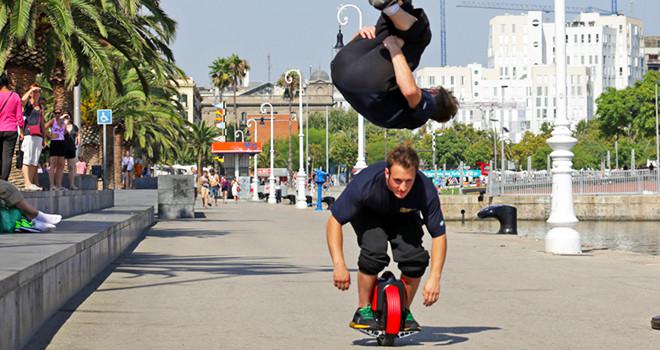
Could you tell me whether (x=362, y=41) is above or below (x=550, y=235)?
above

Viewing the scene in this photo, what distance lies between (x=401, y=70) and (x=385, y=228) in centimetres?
135

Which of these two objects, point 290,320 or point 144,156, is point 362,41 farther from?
point 144,156

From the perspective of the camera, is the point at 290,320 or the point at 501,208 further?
the point at 501,208

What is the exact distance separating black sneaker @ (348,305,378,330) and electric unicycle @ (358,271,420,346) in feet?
0.08

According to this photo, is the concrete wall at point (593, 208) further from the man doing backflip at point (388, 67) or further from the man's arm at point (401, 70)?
the man's arm at point (401, 70)

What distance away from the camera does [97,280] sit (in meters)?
12.7

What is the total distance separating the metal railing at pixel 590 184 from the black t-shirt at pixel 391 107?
59008 mm

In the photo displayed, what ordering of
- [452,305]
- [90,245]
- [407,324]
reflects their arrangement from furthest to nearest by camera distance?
[90,245], [452,305], [407,324]

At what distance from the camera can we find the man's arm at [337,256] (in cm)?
744

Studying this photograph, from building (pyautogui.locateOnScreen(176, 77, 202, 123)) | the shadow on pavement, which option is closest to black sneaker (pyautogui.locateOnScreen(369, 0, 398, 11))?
the shadow on pavement

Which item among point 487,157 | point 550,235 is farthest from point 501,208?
point 487,157

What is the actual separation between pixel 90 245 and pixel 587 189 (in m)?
58.7

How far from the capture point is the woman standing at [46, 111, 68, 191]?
2014cm

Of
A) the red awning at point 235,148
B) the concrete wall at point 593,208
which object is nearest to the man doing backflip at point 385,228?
the concrete wall at point 593,208
